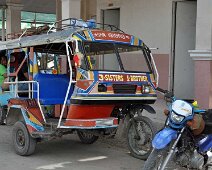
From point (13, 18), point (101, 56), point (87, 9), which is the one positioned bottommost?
point (101, 56)

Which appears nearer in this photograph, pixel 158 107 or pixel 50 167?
pixel 50 167

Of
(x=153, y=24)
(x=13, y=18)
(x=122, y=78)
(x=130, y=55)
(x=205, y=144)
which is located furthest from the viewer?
(x=13, y=18)

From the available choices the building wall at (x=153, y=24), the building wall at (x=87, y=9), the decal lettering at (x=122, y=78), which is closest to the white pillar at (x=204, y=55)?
the decal lettering at (x=122, y=78)

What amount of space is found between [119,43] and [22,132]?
7.50 feet

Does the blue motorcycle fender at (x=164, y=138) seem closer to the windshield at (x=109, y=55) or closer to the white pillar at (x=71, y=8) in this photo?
the windshield at (x=109, y=55)

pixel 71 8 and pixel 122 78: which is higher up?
pixel 71 8

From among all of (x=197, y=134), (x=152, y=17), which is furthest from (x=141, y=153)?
(x=152, y=17)

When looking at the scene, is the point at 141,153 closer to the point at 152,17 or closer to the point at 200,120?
the point at 200,120

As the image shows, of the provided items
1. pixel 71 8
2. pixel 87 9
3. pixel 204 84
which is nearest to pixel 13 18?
pixel 87 9

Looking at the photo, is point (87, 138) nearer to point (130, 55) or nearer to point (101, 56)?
point (130, 55)

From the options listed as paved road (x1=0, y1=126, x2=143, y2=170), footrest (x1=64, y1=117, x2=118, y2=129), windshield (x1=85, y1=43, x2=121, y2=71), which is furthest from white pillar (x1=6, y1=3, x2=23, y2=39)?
footrest (x1=64, y1=117, x2=118, y2=129)

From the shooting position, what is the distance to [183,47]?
12.4 metres

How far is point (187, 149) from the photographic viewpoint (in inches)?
195

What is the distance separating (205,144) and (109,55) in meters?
2.70
